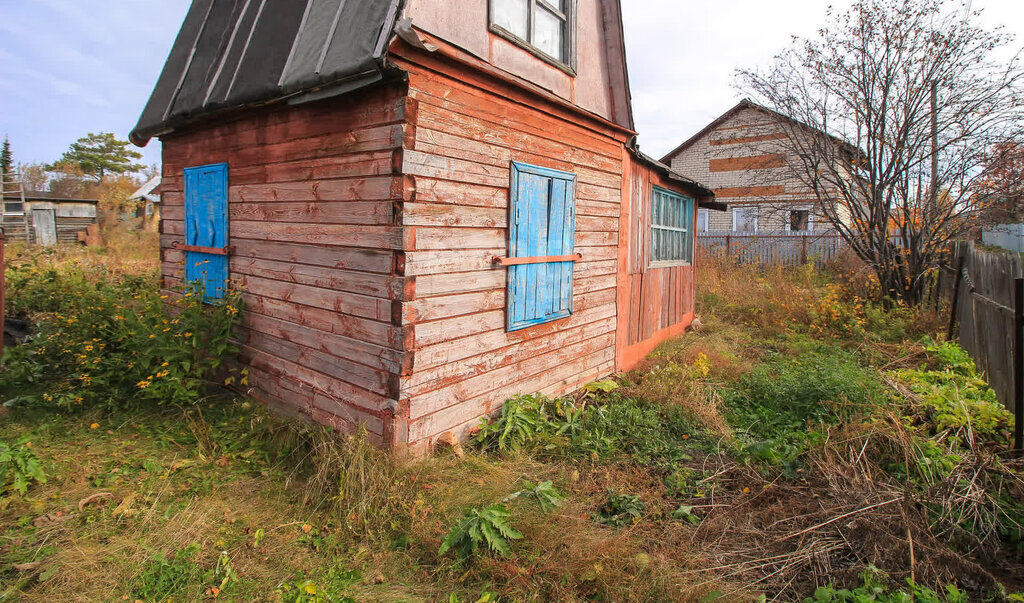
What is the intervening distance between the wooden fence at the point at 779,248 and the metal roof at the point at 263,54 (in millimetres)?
13949

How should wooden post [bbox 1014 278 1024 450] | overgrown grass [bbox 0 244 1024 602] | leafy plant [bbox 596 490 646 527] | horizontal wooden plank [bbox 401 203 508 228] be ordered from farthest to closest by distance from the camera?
1. horizontal wooden plank [bbox 401 203 508 228]
2. wooden post [bbox 1014 278 1024 450]
3. leafy plant [bbox 596 490 646 527]
4. overgrown grass [bbox 0 244 1024 602]

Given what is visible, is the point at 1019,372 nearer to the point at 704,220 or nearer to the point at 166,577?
the point at 166,577

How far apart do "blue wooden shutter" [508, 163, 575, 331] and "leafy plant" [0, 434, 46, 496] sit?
3.78 meters

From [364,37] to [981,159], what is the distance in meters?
11.8

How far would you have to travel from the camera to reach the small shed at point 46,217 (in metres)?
24.5

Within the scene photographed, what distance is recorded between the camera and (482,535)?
3.17 meters

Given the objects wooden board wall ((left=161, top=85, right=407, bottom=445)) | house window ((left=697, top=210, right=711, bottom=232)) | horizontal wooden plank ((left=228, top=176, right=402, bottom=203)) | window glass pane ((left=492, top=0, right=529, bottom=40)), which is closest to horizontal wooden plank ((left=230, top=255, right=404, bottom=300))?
wooden board wall ((left=161, top=85, right=407, bottom=445))

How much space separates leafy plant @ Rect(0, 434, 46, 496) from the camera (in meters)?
3.63

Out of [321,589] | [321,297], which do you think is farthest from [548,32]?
[321,589]

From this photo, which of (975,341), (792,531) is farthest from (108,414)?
(975,341)

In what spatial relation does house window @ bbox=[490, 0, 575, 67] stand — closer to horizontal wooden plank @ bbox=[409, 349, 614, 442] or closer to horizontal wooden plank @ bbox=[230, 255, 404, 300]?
horizontal wooden plank @ bbox=[230, 255, 404, 300]

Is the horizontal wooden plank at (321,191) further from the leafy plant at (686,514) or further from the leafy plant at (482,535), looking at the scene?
the leafy plant at (686,514)

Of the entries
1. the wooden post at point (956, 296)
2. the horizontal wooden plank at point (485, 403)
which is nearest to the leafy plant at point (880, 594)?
the horizontal wooden plank at point (485, 403)

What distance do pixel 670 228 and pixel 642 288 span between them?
1.79m
